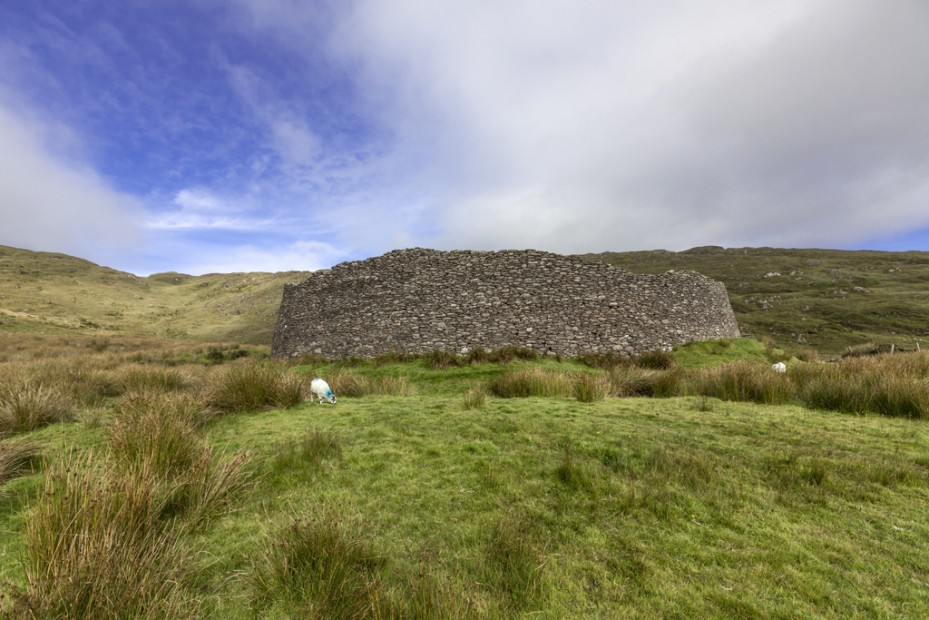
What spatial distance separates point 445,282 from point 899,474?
15.2m

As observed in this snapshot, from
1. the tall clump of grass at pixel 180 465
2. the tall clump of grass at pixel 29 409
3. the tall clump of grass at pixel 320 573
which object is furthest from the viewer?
the tall clump of grass at pixel 29 409

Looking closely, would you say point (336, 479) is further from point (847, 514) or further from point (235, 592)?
point (847, 514)

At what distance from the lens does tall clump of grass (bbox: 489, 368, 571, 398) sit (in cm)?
820

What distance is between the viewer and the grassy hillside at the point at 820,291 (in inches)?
1198

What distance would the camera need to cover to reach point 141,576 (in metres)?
2.13

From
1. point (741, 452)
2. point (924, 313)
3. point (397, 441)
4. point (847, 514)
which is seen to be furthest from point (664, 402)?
point (924, 313)

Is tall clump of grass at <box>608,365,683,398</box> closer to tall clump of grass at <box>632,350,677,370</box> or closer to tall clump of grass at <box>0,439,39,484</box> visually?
tall clump of grass at <box>632,350,677,370</box>

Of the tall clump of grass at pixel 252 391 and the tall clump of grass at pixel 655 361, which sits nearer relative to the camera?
the tall clump of grass at pixel 252 391

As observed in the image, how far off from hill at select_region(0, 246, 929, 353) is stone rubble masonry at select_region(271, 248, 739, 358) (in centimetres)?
1570

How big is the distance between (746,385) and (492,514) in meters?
6.61

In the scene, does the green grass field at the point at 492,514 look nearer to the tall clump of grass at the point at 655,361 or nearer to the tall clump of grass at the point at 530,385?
the tall clump of grass at the point at 530,385

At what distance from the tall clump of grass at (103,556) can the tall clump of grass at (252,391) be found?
4.22 m

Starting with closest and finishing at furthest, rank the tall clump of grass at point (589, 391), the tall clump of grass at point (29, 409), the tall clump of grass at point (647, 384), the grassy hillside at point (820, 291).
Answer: the tall clump of grass at point (29, 409), the tall clump of grass at point (589, 391), the tall clump of grass at point (647, 384), the grassy hillside at point (820, 291)

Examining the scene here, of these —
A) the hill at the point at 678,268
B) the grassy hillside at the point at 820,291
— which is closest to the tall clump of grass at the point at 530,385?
the hill at the point at 678,268
